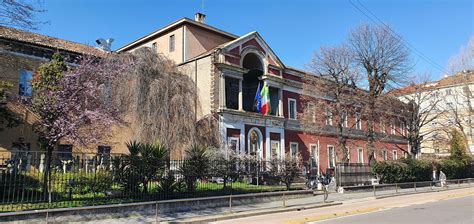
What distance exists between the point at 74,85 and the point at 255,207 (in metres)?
9.40

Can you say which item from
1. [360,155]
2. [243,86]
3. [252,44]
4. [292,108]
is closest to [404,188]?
→ [292,108]

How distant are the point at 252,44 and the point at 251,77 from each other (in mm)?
3485

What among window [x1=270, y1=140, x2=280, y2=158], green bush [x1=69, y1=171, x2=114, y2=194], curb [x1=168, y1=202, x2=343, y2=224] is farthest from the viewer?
window [x1=270, y1=140, x2=280, y2=158]

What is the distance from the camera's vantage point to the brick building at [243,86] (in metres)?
32.1

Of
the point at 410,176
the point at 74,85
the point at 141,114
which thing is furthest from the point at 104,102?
the point at 410,176

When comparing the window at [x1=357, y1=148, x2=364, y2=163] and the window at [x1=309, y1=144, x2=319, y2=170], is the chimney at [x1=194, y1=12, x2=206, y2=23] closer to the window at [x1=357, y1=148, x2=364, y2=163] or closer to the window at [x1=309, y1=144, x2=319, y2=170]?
the window at [x1=309, y1=144, x2=319, y2=170]

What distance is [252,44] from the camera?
117 feet

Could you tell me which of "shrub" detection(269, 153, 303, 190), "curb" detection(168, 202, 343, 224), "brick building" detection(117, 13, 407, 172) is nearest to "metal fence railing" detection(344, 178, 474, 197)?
"shrub" detection(269, 153, 303, 190)

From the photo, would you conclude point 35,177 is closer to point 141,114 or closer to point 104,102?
point 104,102

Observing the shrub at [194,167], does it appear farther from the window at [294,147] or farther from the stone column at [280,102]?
the window at [294,147]

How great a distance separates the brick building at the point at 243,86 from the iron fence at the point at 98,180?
9.74m

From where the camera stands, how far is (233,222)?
14.5 meters

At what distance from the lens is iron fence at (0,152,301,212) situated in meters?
13.7

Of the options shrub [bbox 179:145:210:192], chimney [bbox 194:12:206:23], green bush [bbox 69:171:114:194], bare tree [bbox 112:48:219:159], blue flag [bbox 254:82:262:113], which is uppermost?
chimney [bbox 194:12:206:23]
